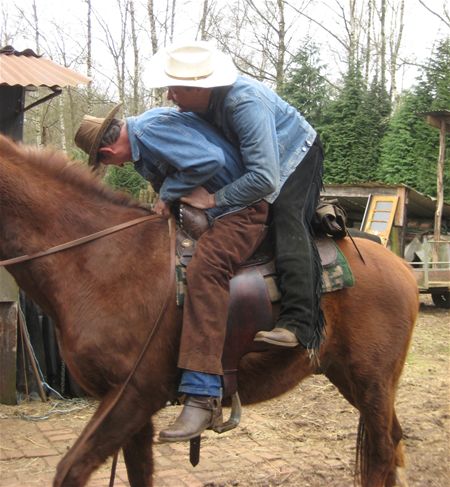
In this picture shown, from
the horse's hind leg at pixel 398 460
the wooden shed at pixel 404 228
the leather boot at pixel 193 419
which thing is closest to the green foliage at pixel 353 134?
the wooden shed at pixel 404 228

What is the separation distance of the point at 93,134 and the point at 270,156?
94 cm

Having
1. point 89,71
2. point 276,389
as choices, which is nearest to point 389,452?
point 276,389

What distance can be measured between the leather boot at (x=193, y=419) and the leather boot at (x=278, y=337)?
380 millimetres

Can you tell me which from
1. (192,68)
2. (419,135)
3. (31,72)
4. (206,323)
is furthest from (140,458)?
(419,135)

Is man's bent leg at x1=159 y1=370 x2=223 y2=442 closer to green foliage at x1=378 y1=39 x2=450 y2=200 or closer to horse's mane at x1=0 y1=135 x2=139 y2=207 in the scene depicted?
horse's mane at x1=0 y1=135 x2=139 y2=207

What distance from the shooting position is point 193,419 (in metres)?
2.99

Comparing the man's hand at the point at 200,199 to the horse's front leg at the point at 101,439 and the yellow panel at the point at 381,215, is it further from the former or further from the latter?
the yellow panel at the point at 381,215

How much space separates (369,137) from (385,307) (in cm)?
1556

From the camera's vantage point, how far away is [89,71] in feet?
77.8

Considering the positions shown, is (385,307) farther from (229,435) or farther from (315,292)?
(229,435)

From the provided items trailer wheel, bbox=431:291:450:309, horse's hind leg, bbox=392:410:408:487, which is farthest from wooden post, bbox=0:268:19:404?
trailer wheel, bbox=431:291:450:309

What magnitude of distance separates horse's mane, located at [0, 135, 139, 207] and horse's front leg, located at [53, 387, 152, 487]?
3.38 feet

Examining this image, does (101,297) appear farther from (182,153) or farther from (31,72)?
(31,72)

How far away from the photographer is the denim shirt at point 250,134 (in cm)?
305
